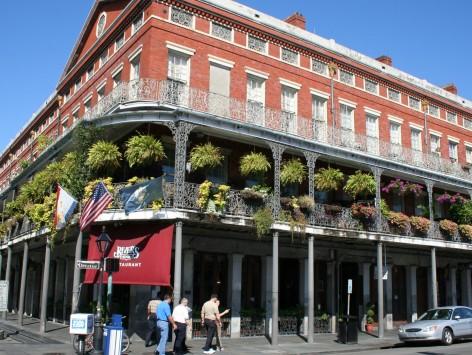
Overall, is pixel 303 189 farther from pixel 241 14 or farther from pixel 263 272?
pixel 241 14

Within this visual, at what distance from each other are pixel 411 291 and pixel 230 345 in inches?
527

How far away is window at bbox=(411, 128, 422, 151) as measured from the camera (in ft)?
94.7

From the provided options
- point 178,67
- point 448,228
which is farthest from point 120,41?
point 448,228

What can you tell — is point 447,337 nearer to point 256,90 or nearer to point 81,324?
point 256,90

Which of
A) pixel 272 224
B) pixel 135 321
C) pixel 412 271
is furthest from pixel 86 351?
pixel 412 271

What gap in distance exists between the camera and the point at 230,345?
17.0m

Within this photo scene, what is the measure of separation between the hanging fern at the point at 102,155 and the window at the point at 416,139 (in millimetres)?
17431

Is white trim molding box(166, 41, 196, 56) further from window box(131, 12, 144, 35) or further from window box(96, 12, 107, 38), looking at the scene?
window box(96, 12, 107, 38)

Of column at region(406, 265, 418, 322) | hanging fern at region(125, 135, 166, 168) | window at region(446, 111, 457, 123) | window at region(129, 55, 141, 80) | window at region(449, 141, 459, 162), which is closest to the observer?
hanging fern at region(125, 135, 166, 168)

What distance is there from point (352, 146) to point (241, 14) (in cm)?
725

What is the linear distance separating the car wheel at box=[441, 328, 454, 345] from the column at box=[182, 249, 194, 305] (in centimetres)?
873

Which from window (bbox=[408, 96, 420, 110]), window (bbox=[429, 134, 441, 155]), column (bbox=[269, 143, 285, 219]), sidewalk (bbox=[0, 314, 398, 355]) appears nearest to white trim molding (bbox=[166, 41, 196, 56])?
column (bbox=[269, 143, 285, 219])

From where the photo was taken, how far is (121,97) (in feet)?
61.0

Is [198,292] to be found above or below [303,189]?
below
